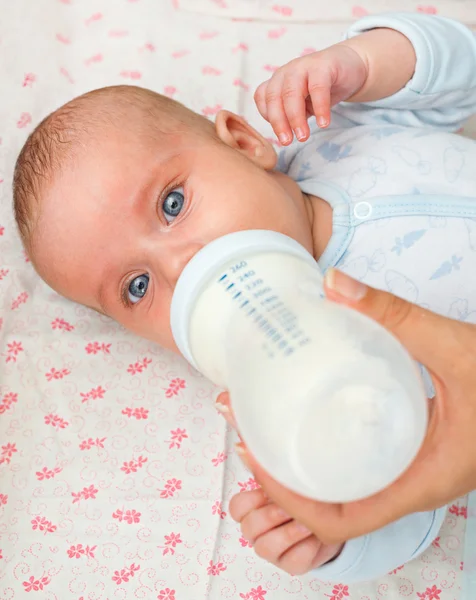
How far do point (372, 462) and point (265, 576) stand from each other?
2.11 feet

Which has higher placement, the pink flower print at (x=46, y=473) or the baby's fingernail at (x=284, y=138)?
the baby's fingernail at (x=284, y=138)

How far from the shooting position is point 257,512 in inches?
42.1

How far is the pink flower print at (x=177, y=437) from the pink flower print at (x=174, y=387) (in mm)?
74

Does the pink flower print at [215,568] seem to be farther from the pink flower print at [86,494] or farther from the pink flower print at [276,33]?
the pink flower print at [276,33]

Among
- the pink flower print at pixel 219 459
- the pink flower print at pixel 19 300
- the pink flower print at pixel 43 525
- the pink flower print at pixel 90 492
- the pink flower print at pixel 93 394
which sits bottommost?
the pink flower print at pixel 43 525

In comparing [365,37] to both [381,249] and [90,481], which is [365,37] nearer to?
[381,249]

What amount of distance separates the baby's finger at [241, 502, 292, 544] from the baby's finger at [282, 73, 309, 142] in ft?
2.07

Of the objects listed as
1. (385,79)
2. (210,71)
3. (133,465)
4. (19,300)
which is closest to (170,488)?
(133,465)

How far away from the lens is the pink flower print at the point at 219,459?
132 cm

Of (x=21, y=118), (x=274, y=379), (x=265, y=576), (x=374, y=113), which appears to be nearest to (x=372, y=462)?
(x=274, y=379)

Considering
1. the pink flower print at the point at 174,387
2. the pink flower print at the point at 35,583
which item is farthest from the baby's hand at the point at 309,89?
the pink flower print at the point at 35,583

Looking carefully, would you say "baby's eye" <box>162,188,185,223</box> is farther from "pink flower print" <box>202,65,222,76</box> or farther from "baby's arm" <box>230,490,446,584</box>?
"pink flower print" <box>202,65,222,76</box>

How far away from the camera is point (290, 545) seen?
1.05 meters

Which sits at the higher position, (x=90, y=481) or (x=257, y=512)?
(x=257, y=512)
